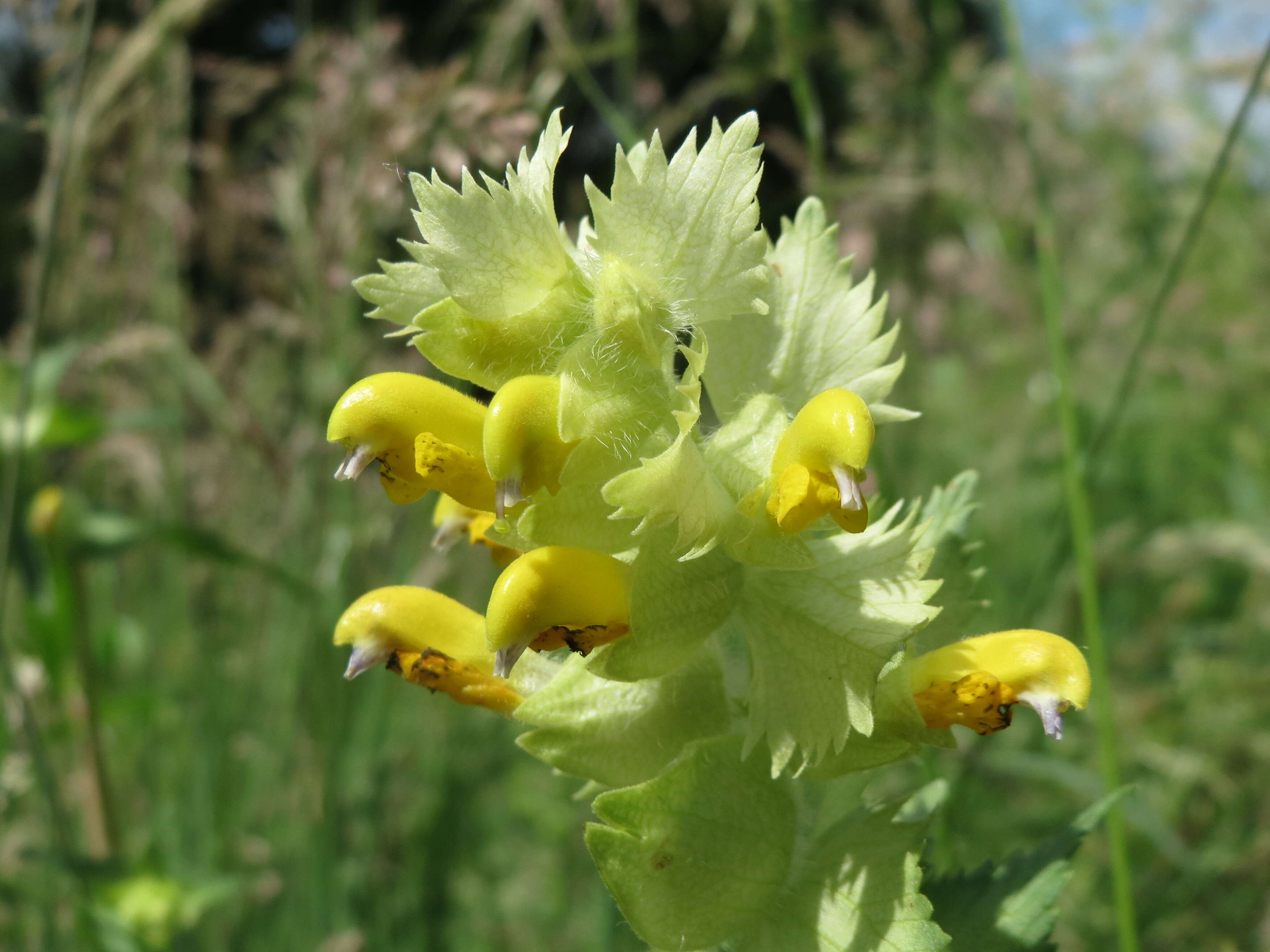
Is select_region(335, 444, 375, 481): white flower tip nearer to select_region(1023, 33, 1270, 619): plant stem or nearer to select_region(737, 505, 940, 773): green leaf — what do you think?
select_region(737, 505, 940, 773): green leaf

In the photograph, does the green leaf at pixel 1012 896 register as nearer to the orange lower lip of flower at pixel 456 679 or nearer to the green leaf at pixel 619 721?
the green leaf at pixel 619 721

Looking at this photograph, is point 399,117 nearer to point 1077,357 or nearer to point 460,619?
point 460,619

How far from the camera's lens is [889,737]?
102cm

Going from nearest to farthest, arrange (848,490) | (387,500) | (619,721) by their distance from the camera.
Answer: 1. (848,490)
2. (619,721)
3. (387,500)

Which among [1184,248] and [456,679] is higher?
[1184,248]

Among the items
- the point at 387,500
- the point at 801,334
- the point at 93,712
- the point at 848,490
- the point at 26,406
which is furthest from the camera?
the point at 387,500

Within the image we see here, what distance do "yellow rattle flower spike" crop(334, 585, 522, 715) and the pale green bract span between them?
0.29 ft

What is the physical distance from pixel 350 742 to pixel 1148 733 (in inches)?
77.0

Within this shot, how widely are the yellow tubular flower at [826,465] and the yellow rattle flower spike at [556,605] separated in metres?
0.17

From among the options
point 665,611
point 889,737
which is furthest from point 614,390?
point 889,737

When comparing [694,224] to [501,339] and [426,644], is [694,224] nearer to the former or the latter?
[501,339]

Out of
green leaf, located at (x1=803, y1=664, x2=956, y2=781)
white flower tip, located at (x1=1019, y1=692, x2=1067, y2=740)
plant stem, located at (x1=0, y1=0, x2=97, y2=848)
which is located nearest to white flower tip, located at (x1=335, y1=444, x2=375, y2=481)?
green leaf, located at (x1=803, y1=664, x2=956, y2=781)

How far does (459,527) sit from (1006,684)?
644 millimetres

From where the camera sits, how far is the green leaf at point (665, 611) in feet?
3.17
